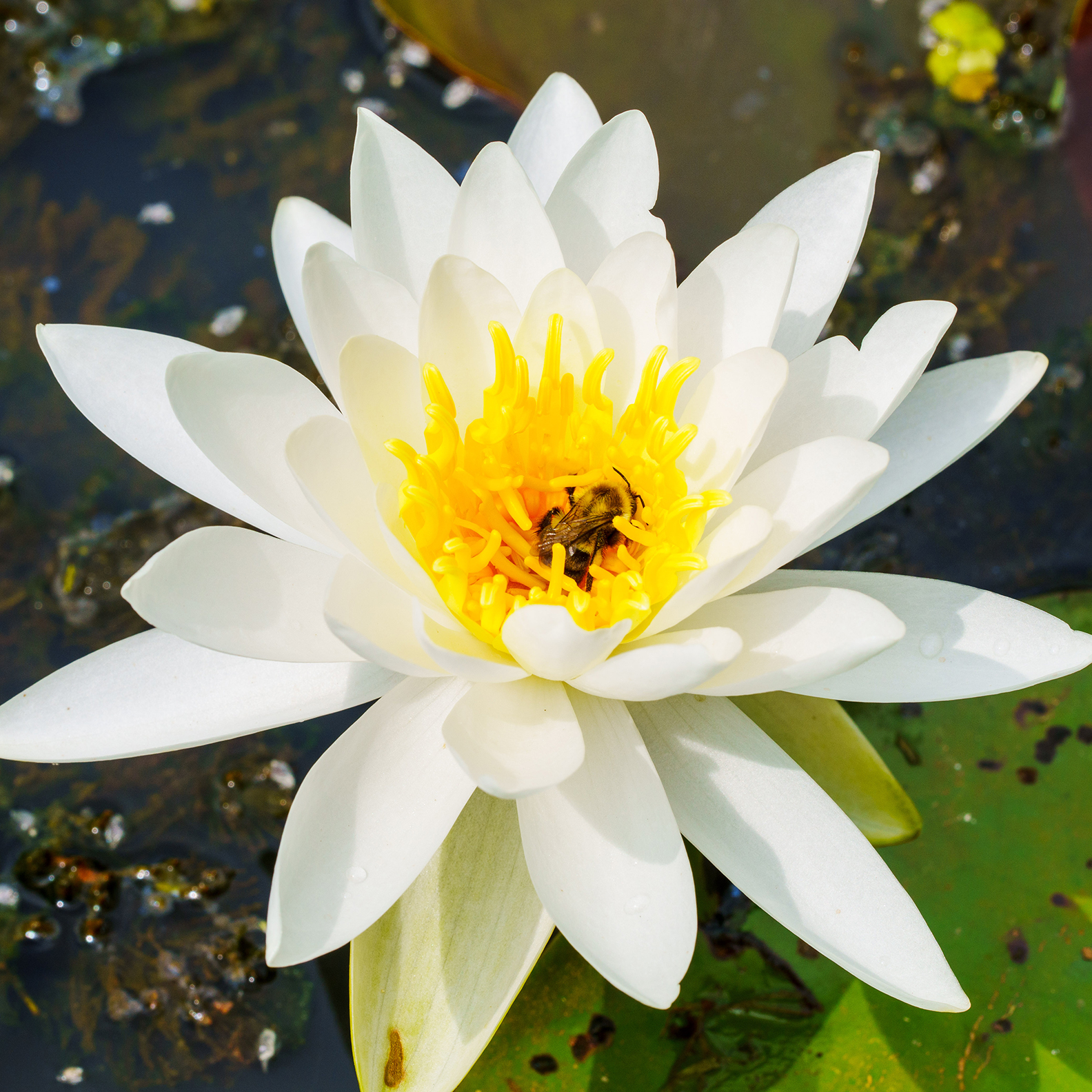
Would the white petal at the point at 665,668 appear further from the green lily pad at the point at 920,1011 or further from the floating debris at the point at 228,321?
the floating debris at the point at 228,321

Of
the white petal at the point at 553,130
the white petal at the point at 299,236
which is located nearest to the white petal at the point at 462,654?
the white petal at the point at 299,236

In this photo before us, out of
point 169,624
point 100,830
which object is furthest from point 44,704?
point 100,830

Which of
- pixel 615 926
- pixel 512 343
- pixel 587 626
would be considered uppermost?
pixel 512 343

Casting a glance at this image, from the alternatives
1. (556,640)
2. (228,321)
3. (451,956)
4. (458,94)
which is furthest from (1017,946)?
(458,94)

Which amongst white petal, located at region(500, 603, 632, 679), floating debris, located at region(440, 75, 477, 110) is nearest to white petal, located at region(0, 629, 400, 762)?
white petal, located at region(500, 603, 632, 679)

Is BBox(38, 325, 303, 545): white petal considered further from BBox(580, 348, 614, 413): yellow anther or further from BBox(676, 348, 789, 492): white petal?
BBox(676, 348, 789, 492): white petal

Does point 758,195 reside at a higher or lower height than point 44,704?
higher

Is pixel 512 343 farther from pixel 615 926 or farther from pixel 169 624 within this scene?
pixel 615 926
